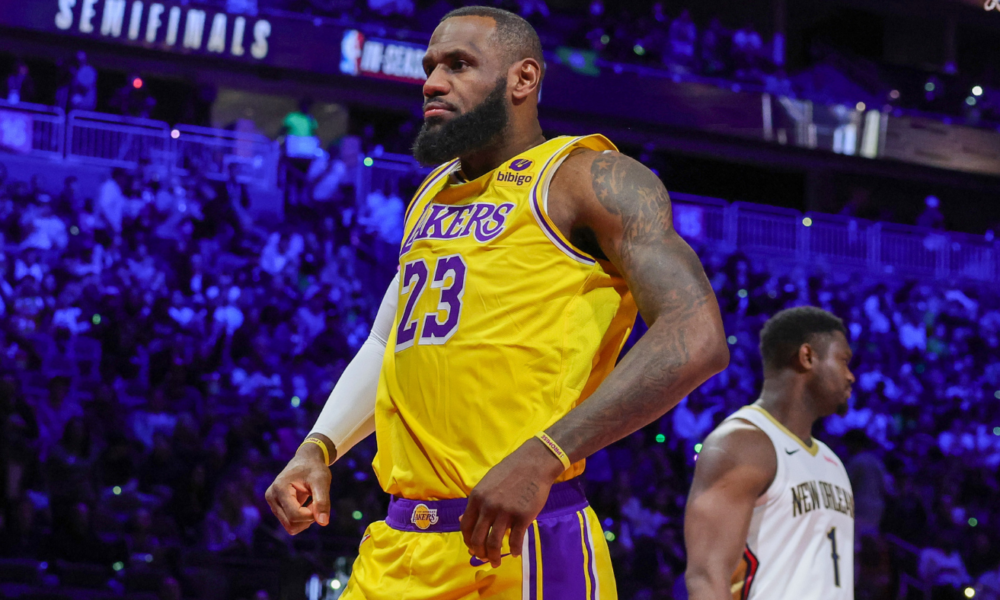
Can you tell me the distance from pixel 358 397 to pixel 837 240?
41.9 ft

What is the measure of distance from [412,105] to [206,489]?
7162 mm

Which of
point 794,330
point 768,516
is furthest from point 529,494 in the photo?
point 794,330

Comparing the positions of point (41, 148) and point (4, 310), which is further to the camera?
point (41, 148)

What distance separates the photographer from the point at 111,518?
6.27m

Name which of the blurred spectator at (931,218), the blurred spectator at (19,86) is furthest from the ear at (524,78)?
the blurred spectator at (931,218)

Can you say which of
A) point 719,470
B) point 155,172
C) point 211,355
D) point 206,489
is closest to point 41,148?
point 155,172

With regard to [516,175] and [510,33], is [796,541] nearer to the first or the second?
[516,175]

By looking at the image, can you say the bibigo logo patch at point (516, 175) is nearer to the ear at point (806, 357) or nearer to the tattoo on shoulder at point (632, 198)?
the tattoo on shoulder at point (632, 198)

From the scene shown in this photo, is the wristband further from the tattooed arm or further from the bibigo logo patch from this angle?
the bibigo logo patch

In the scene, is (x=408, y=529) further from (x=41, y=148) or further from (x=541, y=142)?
(x=41, y=148)

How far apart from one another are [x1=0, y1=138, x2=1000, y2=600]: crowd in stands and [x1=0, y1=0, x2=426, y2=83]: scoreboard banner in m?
1.07

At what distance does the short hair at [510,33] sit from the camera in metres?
1.95

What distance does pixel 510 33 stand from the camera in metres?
1.96

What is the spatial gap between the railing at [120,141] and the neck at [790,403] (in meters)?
8.16
